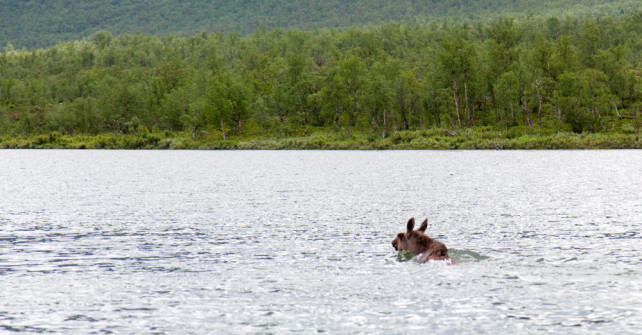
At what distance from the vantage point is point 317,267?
66.1ft

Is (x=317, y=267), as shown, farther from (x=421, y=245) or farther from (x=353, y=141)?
(x=353, y=141)

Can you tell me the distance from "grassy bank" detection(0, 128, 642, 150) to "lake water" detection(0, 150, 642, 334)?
9057 cm

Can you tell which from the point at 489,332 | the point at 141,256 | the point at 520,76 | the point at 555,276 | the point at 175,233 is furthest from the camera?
the point at 520,76

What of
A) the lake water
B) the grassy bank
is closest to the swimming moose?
the lake water

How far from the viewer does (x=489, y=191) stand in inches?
1902

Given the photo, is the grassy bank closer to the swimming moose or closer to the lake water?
the lake water

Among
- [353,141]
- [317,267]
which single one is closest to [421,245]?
[317,267]

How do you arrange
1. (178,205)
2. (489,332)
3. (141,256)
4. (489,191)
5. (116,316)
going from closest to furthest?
(489,332) < (116,316) < (141,256) < (178,205) < (489,191)

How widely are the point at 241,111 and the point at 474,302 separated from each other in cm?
16012

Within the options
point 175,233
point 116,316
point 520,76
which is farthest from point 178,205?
point 520,76

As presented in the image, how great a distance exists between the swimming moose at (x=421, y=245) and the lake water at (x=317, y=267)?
1.51 ft

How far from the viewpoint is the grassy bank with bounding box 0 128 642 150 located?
130000 millimetres

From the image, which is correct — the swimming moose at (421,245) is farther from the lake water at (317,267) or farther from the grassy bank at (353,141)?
the grassy bank at (353,141)

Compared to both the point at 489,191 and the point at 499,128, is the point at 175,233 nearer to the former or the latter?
the point at 489,191
